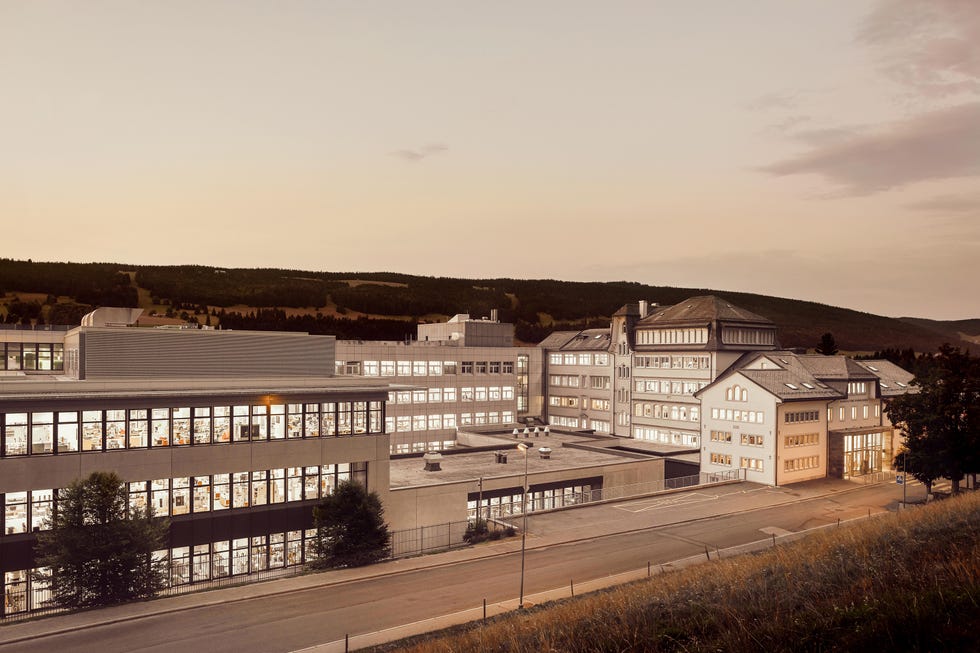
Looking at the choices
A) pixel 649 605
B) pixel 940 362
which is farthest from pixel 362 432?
pixel 940 362

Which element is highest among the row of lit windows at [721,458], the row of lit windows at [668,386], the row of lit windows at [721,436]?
the row of lit windows at [668,386]

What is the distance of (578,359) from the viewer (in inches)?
4313

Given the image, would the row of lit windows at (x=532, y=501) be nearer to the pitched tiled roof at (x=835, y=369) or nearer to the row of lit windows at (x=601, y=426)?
the pitched tiled roof at (x=835, y=369)

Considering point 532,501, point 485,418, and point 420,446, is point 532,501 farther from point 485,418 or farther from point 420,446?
point 485,418

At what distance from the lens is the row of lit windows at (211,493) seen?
3878 cm

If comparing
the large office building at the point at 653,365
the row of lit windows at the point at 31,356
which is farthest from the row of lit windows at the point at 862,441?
the row of lit windows at the point at 31,356

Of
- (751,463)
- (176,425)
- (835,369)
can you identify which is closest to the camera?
(176,425)

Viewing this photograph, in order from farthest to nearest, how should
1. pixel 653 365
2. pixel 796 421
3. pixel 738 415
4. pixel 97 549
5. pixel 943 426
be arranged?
1. pixel 653 365
2. pixel 738 415
3. pixel 796 421
4. pixel 943 426
5. pixel 97 549

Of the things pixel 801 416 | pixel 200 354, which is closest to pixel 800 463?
pixel 801 416

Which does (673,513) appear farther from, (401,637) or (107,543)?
(107,543)

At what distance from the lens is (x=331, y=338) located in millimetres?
58906

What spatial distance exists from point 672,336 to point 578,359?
738 inches

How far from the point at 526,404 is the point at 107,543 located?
3280 inches

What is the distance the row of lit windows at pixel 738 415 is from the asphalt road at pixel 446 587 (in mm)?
11923
